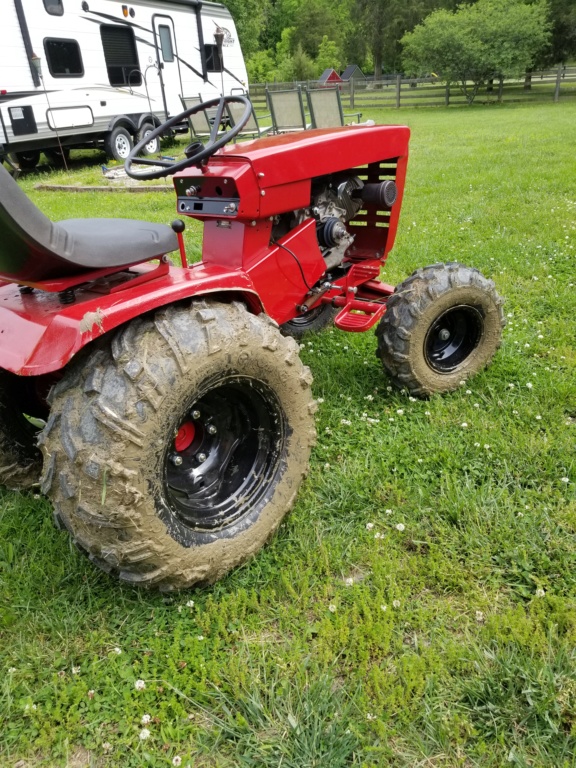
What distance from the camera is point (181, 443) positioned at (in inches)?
90.2

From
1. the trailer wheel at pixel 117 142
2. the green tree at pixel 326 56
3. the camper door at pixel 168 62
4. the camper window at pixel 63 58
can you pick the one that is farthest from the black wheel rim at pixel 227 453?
the green tree at pixel 326 56

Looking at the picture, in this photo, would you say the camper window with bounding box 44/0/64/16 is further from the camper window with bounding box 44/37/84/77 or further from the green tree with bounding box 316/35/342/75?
the green tree with bounding box 316/35/342/75

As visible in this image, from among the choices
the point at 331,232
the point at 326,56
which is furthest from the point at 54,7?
the point at 326,56

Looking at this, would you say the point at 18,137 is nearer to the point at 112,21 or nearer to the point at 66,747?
the point at 112,21

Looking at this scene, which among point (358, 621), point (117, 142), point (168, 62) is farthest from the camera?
point (168, 62)

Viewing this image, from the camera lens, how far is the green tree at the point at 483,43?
26.0 meters

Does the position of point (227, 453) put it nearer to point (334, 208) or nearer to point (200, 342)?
point (200, 342)

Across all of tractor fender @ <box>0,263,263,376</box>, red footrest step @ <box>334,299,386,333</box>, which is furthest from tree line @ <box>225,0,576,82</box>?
tractor fender @ <box>0,263,263,376</box>

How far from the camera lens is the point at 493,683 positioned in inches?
68.8

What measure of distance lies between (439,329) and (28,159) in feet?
43.6

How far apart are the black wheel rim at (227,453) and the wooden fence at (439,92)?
86.1 feet

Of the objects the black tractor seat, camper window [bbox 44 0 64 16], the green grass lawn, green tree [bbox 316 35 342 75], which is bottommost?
the green grass lawn

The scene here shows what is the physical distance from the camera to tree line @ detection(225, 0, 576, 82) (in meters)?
26.3

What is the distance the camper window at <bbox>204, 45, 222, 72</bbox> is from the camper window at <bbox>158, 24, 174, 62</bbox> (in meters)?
1.43
